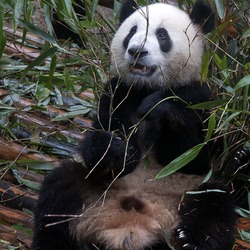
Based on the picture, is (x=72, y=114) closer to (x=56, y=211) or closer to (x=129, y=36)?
(x=129, y=36)

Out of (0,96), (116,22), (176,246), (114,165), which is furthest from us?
(0,96)

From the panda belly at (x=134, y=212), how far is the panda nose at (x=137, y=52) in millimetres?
527

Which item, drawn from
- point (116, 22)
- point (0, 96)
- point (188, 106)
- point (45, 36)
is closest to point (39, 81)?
point (0, 96)

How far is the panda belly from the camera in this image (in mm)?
3719

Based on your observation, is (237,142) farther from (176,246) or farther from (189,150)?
(176,246)

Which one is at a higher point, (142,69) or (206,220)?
(142,69)

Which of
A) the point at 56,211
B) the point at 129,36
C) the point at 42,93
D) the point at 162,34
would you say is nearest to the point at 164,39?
the point at 162,34

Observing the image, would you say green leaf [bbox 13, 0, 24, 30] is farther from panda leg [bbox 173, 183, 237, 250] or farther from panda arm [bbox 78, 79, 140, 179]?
panda leg [bbox 173, 183, 237, 250]

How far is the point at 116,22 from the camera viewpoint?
4777 mm

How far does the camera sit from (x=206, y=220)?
3.74m

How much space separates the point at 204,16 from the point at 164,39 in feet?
0.83

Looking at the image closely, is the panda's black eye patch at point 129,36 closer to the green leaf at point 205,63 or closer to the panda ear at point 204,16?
the panda ear at point 204,16

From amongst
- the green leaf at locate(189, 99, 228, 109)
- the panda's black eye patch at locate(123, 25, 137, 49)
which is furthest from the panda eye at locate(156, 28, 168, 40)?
the green leaf at locate(189, 99, 228, 109)

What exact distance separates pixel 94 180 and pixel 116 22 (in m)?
1.12
